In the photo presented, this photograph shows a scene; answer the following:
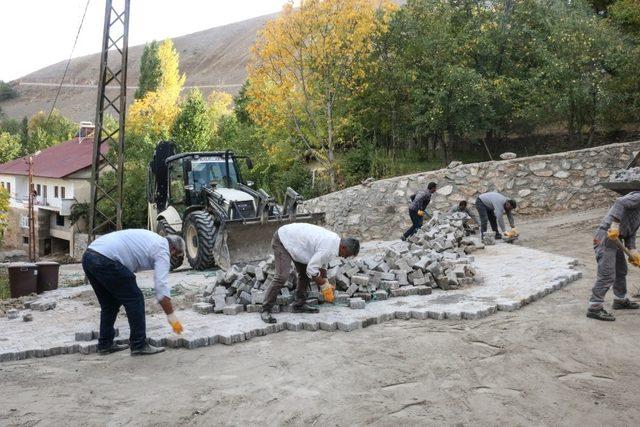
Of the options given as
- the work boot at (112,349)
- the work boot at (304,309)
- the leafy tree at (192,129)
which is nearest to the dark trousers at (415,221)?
the work boot at (304,309)

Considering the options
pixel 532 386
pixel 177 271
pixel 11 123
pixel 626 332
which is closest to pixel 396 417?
pixel 532 386

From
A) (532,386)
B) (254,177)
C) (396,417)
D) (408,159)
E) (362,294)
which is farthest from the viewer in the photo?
(254,177)

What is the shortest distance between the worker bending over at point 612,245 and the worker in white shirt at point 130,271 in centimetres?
484

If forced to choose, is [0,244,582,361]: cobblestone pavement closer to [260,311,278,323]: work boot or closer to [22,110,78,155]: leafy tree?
[260,311,278,323]: work boot

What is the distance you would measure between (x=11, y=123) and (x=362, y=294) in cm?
7334

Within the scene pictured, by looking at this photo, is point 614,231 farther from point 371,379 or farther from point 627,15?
point 627,15

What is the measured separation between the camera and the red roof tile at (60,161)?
1489 inches

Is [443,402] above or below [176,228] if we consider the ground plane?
below

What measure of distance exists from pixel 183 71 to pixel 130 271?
11536cm

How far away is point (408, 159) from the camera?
2102 cm

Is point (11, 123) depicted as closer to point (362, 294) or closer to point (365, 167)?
point (365, 167)

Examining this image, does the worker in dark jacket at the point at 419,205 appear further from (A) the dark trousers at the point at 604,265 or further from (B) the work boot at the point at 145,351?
(B) the work boot at the point at 145,351

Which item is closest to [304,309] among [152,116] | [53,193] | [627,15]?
[627,15]

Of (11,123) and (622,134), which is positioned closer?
(622,134)
